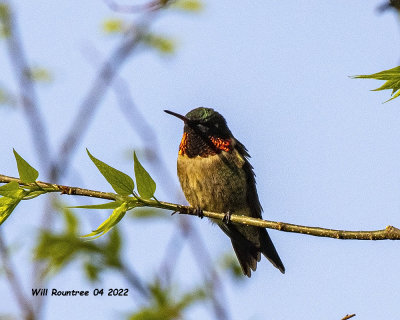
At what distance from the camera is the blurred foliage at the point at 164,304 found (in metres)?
3.46

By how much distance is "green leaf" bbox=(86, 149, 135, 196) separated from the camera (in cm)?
334

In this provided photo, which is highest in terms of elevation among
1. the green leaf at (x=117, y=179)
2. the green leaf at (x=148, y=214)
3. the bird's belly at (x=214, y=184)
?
the bird's belly at (x=214, y=184)

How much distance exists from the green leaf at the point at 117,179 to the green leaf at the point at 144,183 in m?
0.05

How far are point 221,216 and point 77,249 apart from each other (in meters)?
1.02

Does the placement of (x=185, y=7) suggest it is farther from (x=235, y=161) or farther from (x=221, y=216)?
(x=221, y=216)

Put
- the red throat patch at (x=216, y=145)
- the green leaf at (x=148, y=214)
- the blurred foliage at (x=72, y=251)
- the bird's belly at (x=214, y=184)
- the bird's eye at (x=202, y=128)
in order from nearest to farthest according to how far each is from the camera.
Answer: the blurred foliage at (x=72, y=251), the green leaf at (x=148, y=214), the bird's belly at (x=214, y=184), the red throat patch at (x=216, y=145), the bird's eye at (x=202, y=128)

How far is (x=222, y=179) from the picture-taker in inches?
288

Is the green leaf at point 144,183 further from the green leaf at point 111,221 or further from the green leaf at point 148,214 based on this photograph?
the green leaf at point 148,214

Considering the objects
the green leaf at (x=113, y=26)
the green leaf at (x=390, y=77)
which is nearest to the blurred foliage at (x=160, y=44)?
the green leaf at (x=113, y=26)

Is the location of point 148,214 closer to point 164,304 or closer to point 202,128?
point 164,304

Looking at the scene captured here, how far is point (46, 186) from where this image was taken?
11.8ft

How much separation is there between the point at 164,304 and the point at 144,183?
74 cm

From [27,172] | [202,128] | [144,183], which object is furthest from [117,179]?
[202,128]

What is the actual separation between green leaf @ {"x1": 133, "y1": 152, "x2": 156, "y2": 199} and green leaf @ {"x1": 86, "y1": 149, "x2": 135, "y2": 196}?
46 mm
